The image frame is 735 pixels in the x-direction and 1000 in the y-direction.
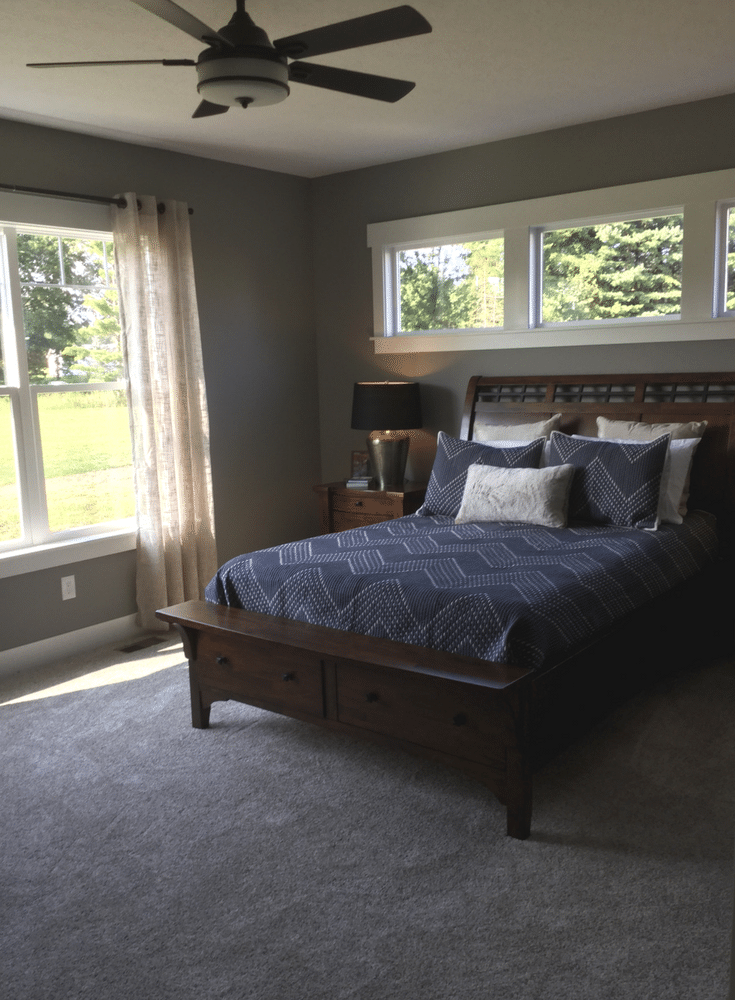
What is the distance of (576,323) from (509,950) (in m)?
3.56

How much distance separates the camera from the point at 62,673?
14.0 ft

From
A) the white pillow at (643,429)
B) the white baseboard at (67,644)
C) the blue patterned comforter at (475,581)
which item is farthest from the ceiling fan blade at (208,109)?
the white baseboard at (67,644)

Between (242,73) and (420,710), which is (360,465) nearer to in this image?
(420,710)

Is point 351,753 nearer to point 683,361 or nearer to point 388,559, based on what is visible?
point 388,559

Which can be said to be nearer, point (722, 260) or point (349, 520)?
point (722, 260)

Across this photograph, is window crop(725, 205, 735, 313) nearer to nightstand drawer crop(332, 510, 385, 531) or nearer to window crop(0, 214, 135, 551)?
nightstand drawer crop(332, 510, 385, 531)

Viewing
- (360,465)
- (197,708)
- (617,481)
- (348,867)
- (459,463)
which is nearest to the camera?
(348,867)

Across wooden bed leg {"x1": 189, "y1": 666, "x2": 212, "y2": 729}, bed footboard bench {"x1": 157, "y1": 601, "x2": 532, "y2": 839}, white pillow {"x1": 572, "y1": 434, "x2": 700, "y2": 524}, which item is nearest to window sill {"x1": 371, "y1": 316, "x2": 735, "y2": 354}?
white pillow {"x1": 572, "y1": 434, "x2": 700, "y2": 524}

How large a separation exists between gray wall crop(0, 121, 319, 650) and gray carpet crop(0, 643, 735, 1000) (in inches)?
46.8

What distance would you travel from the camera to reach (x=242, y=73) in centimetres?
243

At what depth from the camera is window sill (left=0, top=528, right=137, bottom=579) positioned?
427 centimetres

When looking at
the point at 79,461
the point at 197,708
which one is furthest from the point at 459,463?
the point at 79,461

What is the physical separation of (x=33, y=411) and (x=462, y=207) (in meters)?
2.74

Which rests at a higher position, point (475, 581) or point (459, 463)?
point (459, 463)
